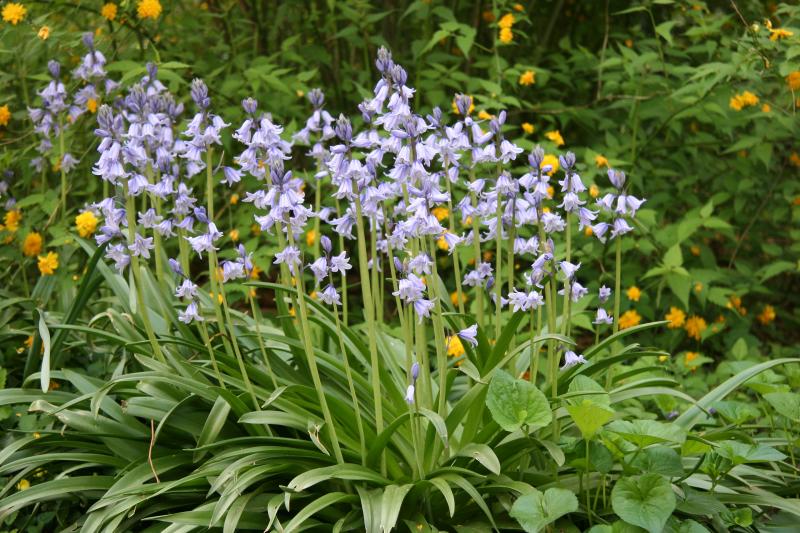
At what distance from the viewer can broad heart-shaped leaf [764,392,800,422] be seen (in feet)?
9.61

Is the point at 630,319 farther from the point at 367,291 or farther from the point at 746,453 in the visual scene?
the point at 367,291

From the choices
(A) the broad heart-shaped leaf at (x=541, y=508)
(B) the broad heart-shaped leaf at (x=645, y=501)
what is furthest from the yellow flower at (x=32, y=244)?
(B) the broad heart-shaped leaf at (x=645, y=501)

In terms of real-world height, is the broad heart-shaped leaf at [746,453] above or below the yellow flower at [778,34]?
below

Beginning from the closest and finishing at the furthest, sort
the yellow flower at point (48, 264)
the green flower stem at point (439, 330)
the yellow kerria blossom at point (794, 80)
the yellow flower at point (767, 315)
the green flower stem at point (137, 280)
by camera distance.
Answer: the green flower stem at point (439, 330) < the green flower stem at point (137, 280) < the yellow flower at point (48, 264) < the yellow kerria blossom at point (794, 80) < the yellow flower at point (767, 315)

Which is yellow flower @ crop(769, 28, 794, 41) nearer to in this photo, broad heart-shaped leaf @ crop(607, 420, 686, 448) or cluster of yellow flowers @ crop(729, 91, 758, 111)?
cluster of yellow flowers @ crop(729, 91, 758, 111)

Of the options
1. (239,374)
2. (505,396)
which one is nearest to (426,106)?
(239,374)

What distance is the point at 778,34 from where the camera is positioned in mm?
A: 4387

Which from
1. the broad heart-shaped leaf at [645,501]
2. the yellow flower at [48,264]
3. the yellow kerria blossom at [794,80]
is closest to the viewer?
the broad heart-shaped leaf at [645,501]

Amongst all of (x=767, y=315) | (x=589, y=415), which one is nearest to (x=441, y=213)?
(x=589, y=415)

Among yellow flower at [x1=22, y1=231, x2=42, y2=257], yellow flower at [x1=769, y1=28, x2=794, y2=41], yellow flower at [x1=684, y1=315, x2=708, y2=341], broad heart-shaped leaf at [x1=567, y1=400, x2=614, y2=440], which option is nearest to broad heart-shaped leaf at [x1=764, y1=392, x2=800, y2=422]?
broad heart-shaped leaf at [x1=567, y1=400, x2=614, y2=440]

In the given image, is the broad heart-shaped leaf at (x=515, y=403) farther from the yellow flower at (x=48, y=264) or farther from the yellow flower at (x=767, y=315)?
the yellow flower at (x=767, y=315)

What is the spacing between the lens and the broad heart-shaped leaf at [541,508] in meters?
2.42

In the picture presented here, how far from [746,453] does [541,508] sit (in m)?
0.64

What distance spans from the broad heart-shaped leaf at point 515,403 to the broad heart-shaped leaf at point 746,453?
524mm
